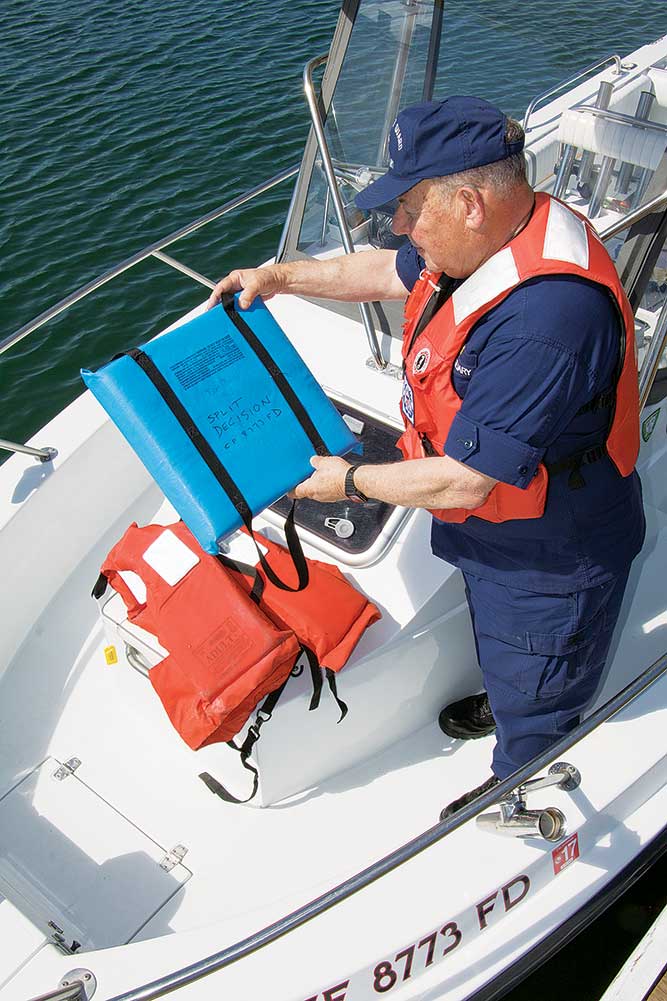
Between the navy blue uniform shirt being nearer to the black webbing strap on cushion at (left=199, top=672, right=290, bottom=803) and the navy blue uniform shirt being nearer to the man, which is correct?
the man

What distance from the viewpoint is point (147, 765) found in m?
2.61

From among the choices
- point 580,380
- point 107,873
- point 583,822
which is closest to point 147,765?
point 107,873

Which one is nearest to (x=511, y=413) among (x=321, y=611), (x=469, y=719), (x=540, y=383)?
(x=540, y=383)

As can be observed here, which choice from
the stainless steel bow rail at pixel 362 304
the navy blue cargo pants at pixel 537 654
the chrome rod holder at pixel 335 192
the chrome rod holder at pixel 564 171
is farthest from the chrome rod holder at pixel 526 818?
the chrome rod holder at pixel 564 171

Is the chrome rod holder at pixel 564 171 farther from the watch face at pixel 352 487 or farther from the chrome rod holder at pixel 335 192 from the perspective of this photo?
the watch face at pixel 352 487

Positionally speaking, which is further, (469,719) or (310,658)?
(469,719)

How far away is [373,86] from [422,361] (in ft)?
4.94

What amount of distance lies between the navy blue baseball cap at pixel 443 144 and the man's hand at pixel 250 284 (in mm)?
681

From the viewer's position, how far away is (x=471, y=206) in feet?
5.57

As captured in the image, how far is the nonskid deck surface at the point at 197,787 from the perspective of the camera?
2350 millimetres

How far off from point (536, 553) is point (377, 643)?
0.54 metres

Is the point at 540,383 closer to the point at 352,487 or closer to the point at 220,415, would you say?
the point at 352,487

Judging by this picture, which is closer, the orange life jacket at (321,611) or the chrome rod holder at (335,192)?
the orange life jacket at (321,611)

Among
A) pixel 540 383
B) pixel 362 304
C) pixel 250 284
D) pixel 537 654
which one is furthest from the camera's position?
pixel 362 304
